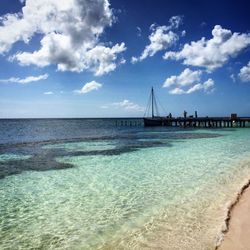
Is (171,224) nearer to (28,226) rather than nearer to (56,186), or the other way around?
(28,226)

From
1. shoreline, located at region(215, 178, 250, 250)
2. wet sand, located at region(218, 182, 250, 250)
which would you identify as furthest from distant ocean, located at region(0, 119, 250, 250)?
wet sand, located at region(218, 182, 250, 250)

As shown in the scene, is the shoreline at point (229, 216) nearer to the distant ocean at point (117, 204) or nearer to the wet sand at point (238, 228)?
the wet sand at point (238, 228)

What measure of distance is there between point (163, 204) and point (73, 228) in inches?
111

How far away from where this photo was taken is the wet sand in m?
5.15

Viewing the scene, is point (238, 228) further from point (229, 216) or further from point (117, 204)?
point (117, 204)

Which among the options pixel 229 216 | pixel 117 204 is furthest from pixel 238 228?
pixel 117 204

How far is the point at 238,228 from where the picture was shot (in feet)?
19.3

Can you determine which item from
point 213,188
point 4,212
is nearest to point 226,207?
point 213,188

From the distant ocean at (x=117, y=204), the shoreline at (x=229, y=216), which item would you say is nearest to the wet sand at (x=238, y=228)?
the shoreline at (x=229, y=216)

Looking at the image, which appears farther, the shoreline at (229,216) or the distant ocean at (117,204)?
the distant ocean at (117,204)

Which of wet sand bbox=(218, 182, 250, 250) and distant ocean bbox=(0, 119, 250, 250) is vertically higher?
wet sand bbox=(218, 182, 250, 250)

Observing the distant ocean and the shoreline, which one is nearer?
the shoreline

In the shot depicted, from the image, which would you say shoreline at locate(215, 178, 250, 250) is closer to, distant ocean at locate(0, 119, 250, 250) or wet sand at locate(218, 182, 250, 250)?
wet sand at locate(218, 182, 250, 250)

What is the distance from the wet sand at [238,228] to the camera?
5148mm
